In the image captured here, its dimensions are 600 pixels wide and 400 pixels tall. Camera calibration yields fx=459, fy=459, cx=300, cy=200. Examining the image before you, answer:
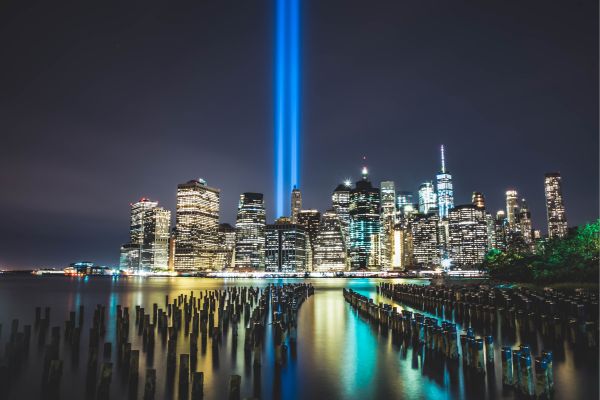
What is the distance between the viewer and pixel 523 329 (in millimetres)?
29250

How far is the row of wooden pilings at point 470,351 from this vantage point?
589 inches

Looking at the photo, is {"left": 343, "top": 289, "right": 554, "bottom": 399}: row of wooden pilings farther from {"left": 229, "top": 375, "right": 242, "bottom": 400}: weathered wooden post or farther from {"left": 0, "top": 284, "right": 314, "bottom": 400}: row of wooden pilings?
{"left": 229, "top": 375, "right": 242, "bottom": 400}: weathered wooden post

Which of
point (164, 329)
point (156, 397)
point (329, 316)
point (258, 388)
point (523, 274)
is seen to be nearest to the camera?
point (156, 397)

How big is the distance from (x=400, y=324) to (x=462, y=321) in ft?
33.4

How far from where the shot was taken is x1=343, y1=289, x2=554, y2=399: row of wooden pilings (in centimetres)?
1495

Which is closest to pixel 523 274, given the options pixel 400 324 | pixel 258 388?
pixel 400 324

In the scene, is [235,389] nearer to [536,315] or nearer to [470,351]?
[470,351]

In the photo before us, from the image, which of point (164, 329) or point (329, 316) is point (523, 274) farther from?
point (164, 329)

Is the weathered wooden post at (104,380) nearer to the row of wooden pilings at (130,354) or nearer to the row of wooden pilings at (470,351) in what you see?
the row of wooden pilings at (130,354)

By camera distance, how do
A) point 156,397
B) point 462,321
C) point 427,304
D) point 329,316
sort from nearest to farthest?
point 156,397
point 462,321
point 329,316
point 427,304

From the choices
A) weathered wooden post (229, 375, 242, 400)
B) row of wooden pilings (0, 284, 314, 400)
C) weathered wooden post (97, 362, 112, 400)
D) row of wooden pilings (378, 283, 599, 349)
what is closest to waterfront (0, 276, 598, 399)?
row of wooden pilings (0, 284, 314, 400)

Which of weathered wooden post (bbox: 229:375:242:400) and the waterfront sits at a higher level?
weathered wooden post (bbox: 229:375:242:400)

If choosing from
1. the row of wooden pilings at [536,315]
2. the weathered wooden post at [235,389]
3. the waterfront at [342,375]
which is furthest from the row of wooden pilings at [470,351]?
the weathered wooden post at [235,389]

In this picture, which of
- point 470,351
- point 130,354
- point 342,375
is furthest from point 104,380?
point 470,351
